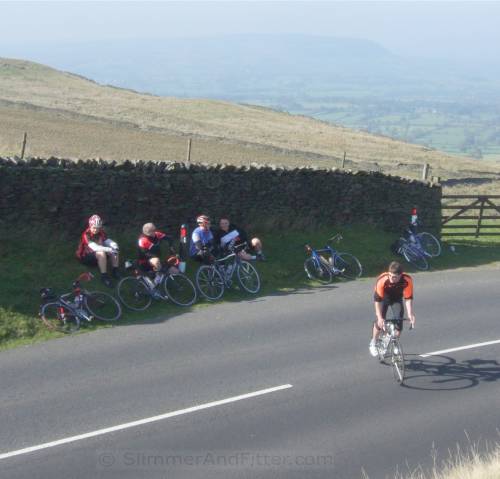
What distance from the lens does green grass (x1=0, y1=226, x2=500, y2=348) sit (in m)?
14.3

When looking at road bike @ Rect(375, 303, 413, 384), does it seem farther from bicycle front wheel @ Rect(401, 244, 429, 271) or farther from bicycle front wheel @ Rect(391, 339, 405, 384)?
bicycle front wheel @ Rect(401, 244, 429, 271)

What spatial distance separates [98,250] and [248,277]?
3.05 metres

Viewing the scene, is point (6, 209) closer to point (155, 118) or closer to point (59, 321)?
point (59, 321)

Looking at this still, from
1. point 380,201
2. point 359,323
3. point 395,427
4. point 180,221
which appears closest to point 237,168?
point 180,221

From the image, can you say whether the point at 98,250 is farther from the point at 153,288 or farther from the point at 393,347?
the point at 393,347

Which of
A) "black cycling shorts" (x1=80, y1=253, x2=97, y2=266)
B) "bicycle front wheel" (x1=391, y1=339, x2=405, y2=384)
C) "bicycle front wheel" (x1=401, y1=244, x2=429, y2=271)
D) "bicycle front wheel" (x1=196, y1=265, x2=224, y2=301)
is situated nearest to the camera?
"bicycle front wheel" (x1=391, y1=339, x2=405, y2=384)

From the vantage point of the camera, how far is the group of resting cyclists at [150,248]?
1595 cm

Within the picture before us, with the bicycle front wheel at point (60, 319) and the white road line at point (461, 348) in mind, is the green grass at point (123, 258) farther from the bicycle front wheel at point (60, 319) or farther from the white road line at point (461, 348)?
the white road line at point (461, 348)

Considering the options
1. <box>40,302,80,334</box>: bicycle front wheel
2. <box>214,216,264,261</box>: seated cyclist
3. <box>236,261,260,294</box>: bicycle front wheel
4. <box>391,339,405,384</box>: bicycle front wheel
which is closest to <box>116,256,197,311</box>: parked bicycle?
<box>236,261,260,294</box>: bicycle front wheel

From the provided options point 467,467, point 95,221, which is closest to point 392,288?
point 467,467

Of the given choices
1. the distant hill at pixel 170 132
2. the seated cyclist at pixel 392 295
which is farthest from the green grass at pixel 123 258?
the distant hill at pixel 170 132

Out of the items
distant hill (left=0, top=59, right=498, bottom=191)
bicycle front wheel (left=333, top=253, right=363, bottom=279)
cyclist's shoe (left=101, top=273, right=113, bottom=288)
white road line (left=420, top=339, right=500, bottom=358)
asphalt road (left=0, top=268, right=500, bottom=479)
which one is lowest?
asphalt road (left=0, top=268, right=500, bottom=479)

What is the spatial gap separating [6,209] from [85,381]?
238 inches
